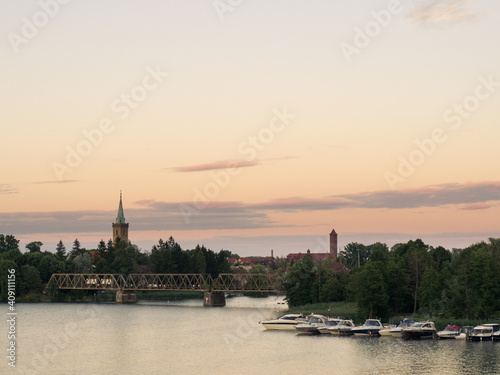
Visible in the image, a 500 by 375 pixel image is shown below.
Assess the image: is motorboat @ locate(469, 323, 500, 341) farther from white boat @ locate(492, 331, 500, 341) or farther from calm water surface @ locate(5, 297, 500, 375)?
calm water surface @ locate(5, 297, 500, 375)

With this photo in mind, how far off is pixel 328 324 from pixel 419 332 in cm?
1763

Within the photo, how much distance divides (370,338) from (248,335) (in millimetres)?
21013

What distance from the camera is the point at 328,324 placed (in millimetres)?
115375

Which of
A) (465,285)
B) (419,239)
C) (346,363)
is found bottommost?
(346,363)

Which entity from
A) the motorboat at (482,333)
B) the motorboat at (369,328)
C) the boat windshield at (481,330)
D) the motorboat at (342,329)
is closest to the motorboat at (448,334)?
the motorboat at (482,333)

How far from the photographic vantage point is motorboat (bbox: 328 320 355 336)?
4390 inches

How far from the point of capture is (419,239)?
594 ft

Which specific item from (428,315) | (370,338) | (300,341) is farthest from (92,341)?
(428,315)

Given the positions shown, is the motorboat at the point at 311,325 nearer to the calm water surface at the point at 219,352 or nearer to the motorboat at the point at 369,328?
the calm water surface at the point at 219,352

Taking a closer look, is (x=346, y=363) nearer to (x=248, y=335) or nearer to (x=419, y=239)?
(x=248, y=335)

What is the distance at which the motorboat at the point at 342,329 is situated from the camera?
11150cm

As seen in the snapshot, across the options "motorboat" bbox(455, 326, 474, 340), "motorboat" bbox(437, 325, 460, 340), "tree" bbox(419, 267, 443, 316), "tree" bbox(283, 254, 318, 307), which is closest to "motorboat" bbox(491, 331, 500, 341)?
"motorboat" bbox(455, 326, 474, 340)

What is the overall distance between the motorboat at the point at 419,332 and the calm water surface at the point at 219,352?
173 cm

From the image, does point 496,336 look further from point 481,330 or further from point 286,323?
point 286,323
